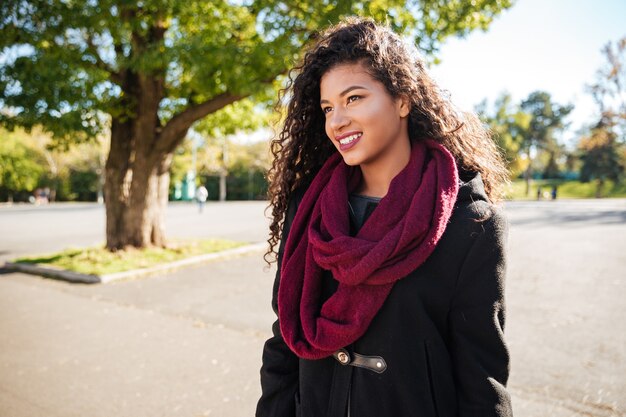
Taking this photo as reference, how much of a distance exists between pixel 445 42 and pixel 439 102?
7905 millimetres

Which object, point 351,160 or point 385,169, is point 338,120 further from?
point 385,169

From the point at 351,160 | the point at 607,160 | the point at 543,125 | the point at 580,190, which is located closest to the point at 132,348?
the point at 351,160

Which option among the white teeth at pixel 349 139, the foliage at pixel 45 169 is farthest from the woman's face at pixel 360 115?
the foliage at pixel 45 169

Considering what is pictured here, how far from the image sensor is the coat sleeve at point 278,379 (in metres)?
1.71

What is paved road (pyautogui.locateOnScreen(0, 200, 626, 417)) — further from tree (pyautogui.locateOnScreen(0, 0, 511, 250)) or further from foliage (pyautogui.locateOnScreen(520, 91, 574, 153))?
foliage (pyautogui.locateOnScreen(520, 91, 574, 153))

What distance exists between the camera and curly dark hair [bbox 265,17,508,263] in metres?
1.60

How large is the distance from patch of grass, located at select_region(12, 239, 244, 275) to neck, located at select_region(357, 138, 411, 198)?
7158mm

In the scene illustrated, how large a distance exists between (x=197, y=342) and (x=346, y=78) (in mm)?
3983

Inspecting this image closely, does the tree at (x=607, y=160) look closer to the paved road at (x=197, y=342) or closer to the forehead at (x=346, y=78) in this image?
the paved road at (x=197, y=342)

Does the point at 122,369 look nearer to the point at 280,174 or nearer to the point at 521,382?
the point at 280,174

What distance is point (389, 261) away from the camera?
1361 millimetres

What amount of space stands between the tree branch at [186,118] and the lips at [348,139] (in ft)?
24.5

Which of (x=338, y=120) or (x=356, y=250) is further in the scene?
(x=338, y=120)

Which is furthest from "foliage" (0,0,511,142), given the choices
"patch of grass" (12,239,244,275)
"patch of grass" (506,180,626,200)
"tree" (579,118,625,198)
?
"tree" (579,118,625,198)
